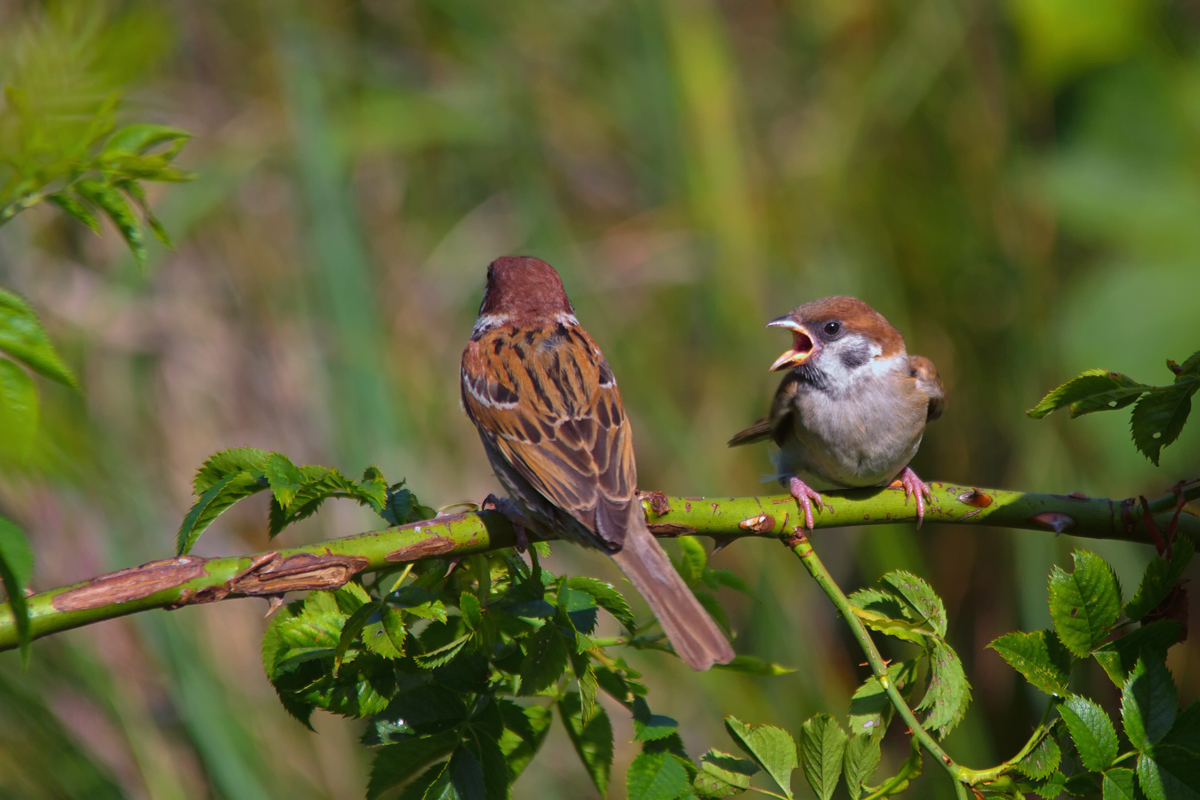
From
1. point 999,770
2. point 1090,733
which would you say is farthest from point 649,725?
point 1090,733

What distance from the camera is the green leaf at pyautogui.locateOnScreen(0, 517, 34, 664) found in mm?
1312

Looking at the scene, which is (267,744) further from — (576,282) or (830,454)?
(830,454)

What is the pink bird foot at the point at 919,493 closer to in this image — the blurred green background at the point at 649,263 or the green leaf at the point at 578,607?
the green leaf at the point at 578,607

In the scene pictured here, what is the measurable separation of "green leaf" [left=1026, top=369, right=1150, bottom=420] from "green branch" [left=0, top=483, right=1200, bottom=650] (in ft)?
1.02

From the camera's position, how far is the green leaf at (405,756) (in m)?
1.91

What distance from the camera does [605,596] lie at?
1.92 m

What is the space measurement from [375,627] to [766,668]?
2.74 feet

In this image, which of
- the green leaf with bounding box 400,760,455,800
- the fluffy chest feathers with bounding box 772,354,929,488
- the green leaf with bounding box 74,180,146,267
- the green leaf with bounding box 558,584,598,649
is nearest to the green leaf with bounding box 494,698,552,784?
the green leaf with bounding box 400,760,455,800

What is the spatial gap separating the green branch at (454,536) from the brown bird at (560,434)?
0.15 metres

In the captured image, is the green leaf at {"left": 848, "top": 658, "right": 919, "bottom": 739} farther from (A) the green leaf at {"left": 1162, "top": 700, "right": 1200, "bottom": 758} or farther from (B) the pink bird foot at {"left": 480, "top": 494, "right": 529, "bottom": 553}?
(B) the pink bird foot at {"left": 480, "top": 494, "right": 529, "bottom": 553}

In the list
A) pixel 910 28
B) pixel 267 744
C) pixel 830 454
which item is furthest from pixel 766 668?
pixel 910 28

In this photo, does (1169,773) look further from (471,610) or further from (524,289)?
(524,289)

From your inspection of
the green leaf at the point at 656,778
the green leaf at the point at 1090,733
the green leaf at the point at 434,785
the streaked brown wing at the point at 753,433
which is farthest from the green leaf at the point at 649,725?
the streaked brown wing at the point at 753,433

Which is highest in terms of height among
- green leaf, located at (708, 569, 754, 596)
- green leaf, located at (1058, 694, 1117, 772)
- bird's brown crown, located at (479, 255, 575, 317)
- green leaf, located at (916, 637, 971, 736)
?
bird's brown crown, located at (479, 255, 575, 317)
